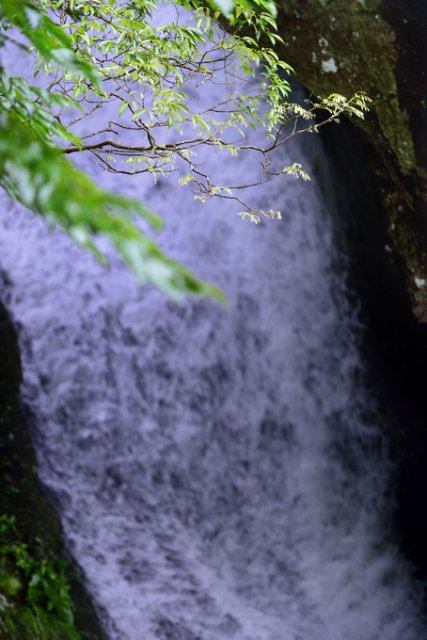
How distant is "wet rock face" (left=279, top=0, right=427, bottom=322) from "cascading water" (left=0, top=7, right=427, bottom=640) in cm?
111

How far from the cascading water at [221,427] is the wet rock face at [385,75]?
3.66ft

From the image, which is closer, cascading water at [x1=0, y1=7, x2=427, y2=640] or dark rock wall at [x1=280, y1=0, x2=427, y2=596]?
dark rock wall at [x1=280, y1=0, x2=427, y2=596]

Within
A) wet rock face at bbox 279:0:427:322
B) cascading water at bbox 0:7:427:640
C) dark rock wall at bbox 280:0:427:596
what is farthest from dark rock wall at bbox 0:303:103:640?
wet rock face at bbox 279:0:427:322

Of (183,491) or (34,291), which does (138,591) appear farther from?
(34,291)

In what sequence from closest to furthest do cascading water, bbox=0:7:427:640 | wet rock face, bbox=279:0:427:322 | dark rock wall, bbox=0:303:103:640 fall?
dark rock wall, bbox=0:303:103:640
wet rock face, bbox=279:0:427:322
cascading water, bbox=0:7:427:640

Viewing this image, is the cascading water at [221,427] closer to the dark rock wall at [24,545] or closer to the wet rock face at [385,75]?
the dark rock wall at [24,545]

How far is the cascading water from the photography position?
5660mm

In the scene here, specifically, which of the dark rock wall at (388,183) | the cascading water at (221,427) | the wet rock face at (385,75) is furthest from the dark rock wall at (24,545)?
the wet rock face at (385,75)

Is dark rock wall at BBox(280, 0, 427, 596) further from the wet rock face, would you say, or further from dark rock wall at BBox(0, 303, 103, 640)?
dark rock wall at BBox(0, 303, 103, 640)

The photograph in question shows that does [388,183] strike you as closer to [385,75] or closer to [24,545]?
[385,75]

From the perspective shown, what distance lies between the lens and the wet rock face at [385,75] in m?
4.93

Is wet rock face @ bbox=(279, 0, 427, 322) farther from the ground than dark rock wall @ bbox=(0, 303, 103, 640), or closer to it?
farther from the ground

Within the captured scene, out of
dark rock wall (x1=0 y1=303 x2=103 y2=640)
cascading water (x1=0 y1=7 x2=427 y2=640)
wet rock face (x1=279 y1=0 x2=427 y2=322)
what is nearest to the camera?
dark rock wall (x1=0 y1=303 x2=103 y2=640)

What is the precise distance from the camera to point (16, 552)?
15.5 ft
